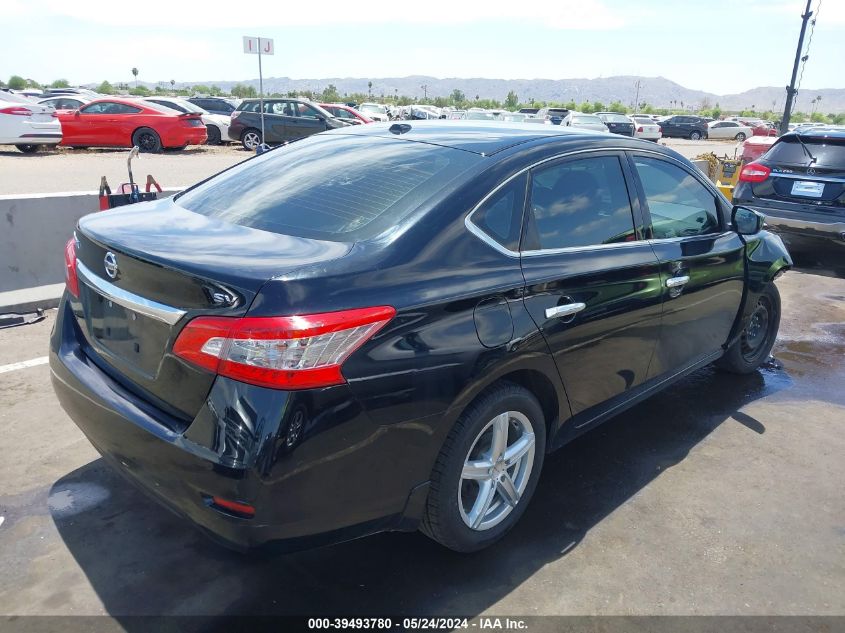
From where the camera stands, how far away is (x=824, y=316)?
6.82m

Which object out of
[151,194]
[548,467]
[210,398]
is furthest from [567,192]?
[151,194]

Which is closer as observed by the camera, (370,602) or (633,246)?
(370,602)

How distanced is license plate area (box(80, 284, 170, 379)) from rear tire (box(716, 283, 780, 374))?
3957 millimetres

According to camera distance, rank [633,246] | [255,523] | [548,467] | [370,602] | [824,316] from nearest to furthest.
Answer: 1. [255,523]
2. [370,602]
3. [633,246]
4. [548,467]
5. [824,316]

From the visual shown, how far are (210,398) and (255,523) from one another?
423mm

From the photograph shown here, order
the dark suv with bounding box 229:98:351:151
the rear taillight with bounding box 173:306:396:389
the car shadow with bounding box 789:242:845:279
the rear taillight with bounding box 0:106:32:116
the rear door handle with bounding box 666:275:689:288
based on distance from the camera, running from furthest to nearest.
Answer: the dark suv with bounding box 229:98:351:151, the rear taillight with bounding box 0:106:32:116, the car shadow with bounding box 789:242:845:279, the rear door handle with bounding box 666:275:689:288, the rear taillight with bounding box 173:306:396:389

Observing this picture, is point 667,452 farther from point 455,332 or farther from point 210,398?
point 210,398

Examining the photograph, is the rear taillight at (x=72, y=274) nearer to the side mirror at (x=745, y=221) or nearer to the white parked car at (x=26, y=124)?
the side mirror at (x=745, y=221)

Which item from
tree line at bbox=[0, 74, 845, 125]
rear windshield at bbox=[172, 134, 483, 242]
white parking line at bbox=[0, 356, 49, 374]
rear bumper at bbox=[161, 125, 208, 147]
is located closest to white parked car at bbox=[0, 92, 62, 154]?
rear bumper at bbox=[161, 125, 208, 147]

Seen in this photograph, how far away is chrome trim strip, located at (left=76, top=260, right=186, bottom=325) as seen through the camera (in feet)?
7.47

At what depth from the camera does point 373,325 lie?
7.39 ft

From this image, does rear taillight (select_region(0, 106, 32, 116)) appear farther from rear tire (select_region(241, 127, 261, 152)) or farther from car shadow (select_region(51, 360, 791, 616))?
car shadow (select_region(51, 360, 791, 616))

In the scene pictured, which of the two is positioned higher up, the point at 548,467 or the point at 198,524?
the point at 198,524

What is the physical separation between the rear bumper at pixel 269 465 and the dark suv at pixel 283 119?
722 inches
